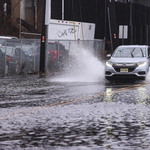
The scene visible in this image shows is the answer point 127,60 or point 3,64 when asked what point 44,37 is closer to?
point 3,64

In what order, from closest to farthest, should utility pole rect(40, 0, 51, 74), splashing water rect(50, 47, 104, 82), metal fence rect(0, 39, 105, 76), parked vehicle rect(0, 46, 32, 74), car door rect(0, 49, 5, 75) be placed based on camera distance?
car door rect(0, 49, 5, 75)
metal fence rect(0, 39, 105, 76)
parked vehicle rect(0, 46, 32, 74)
utility pole rect(40, 0, 51, 74)
splashing water rect(50, 47, 104, 82)

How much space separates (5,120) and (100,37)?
104ft

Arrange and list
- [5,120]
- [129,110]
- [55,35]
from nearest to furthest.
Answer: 1. [5,120]
2. [129,110]
3. [55,35]

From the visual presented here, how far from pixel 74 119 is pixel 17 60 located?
15.5m

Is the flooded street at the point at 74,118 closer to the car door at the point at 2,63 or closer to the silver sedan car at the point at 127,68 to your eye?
the silver sedan car at the point at 127,68

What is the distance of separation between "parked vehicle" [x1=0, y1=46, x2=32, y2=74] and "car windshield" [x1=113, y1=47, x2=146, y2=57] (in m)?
5.90

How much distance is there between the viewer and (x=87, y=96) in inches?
545

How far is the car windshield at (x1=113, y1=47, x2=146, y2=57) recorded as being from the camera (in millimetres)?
20992

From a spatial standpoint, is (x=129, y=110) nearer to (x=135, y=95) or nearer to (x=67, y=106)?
(x=67, y=106)

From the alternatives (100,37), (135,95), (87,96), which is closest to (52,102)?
(87,96)

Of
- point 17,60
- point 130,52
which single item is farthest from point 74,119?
point 17,60

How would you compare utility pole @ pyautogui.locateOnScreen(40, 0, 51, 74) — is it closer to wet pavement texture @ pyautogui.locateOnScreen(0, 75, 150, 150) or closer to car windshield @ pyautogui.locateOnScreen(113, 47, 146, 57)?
car windshield @ pyautogui.locateOnScreen(113, 47, 146, 57)

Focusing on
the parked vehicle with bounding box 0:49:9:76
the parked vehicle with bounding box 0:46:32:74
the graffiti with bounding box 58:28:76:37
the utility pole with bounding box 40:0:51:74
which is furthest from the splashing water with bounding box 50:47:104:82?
the parked vehicle with bounding box 0:49:9:76

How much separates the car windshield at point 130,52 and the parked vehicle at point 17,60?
19.4 ft
